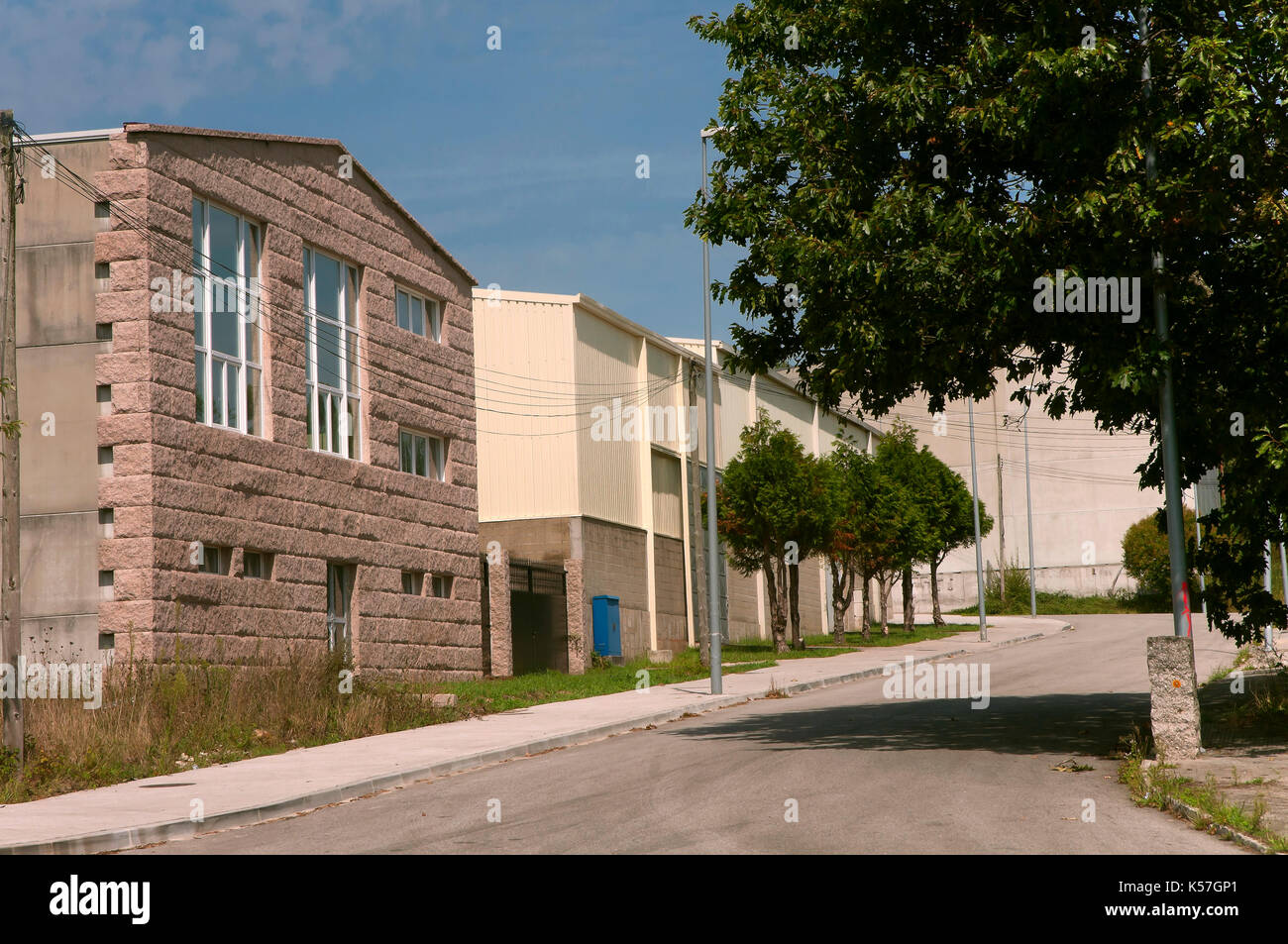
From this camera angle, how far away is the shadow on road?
1511 centimetres

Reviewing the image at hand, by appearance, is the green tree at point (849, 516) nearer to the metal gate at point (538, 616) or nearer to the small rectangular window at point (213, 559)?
the metal gate at point (538, 616)

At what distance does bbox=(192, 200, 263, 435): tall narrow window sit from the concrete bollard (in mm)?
15608

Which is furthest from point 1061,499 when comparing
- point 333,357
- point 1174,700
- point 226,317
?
point 1174,700

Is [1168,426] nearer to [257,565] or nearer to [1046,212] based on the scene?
[1046,212]

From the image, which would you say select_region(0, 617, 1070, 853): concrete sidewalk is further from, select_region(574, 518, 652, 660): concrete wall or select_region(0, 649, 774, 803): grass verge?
select_region(574, 518, 652, 660): concrete wall

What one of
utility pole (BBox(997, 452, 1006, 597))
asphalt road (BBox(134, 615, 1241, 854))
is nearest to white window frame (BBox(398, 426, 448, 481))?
asphalt road (BBox(134, 615, 1241, 854))

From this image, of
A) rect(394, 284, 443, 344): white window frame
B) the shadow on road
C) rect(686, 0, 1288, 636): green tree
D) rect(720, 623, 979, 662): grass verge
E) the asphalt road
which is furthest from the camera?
rect(720, 623, 979, 662): grass verge

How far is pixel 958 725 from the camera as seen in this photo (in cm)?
1741

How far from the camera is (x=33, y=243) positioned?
20844 mm

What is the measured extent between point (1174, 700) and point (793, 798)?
14.7 ft

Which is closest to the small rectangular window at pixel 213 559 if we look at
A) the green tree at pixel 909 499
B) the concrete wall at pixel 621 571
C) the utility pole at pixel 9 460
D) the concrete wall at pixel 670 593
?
the utility pole at pixel 9 460
